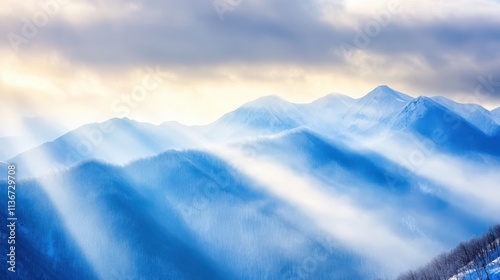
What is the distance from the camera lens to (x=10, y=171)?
13525 centimetres

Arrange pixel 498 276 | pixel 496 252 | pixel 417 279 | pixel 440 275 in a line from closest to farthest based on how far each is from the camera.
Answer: pixel 498 276 → pixel 496 252 → pixel 440 275 → pixel 417 279

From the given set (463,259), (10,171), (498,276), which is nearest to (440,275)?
(463,259)

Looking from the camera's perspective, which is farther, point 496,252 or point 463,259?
point 463,259

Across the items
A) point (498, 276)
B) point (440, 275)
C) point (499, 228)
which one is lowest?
point (498, 276)

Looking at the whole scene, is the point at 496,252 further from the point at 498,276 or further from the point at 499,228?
the point at 499,228

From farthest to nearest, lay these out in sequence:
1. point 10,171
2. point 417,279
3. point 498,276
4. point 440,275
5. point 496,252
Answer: point 417,279, point 440,275, point 10,171, point 496,252, point 498,276

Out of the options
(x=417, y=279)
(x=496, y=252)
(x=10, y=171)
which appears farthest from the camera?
(x=417, y=279)

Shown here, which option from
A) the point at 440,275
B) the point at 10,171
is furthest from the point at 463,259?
the point at 10,171

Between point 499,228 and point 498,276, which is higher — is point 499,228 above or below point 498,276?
above

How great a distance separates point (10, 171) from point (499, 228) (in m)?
160

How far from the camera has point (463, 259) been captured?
153 metres

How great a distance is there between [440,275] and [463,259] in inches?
549

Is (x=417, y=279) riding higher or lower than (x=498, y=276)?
higher

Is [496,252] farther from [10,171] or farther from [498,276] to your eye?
[10,171]
